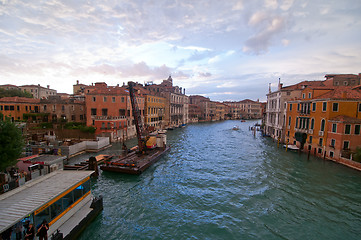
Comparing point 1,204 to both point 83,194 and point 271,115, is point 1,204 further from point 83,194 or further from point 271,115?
point 271,115

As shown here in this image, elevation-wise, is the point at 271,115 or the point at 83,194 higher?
the point at 271,115

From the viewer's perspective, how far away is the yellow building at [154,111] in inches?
2024

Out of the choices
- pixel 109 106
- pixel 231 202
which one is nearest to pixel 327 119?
pixel 231 202

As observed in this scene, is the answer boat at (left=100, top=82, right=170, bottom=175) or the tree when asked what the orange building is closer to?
boat at (left=100, top=82, right=170, bottom=175)

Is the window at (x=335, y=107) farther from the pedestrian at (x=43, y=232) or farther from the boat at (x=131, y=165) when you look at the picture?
the pedestrian at (x=43, y=232)

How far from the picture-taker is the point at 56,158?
1602 centimetres

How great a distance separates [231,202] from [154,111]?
44.1 metres

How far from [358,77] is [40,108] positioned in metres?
67.1

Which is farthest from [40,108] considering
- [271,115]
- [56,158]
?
[271,115]

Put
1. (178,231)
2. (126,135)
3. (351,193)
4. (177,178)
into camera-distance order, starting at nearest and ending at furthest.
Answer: (178,231)
(351,193)
(177,178)
(126,135)

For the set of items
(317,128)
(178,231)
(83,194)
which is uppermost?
(317,128)

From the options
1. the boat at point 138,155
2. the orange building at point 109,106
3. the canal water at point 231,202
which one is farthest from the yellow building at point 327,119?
the orange building at point 109,106

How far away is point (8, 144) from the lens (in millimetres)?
12461

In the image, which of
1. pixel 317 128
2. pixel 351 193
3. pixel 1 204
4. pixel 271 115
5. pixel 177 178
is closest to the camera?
pixel 1 204
